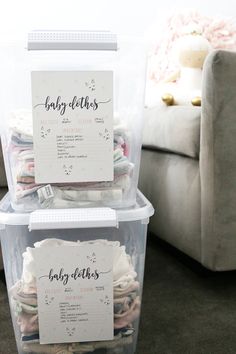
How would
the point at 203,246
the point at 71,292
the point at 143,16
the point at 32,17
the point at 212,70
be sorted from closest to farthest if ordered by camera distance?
the point at 71,292, the point at 212,70, the point at 203,246, the point at 32,17, the point at 143,16

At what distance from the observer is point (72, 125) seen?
2.36 feet

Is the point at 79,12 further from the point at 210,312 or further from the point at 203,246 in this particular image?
the point at 210,312

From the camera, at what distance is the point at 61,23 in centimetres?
166

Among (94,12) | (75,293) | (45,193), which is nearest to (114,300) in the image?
(75,293)

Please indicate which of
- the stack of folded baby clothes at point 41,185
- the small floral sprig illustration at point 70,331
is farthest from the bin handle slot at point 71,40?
the small floral sprig illustration at point 70,331

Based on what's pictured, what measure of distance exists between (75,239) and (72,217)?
47mm

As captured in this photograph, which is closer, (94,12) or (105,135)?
(105,135)

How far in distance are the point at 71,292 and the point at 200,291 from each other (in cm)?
38

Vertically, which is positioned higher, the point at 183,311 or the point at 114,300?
the point at 114,300

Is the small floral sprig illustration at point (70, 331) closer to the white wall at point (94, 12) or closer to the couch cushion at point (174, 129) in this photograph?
the couch cushion at point (174, 129)

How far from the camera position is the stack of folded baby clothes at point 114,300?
2.33 ft

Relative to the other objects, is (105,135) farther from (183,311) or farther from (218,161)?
(183,311)

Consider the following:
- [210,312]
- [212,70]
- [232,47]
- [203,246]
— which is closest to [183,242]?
[203,246]

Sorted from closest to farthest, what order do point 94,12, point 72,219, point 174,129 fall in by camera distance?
point 72,219, point 174,129, point 94,12
